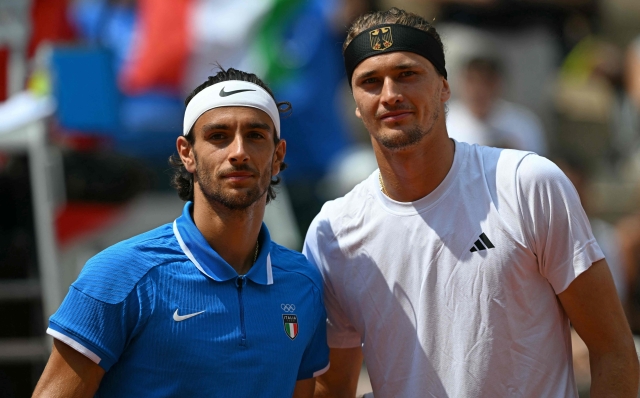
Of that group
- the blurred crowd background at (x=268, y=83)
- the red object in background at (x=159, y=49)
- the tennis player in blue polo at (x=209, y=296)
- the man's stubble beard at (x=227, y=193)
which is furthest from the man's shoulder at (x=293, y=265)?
the red object in background at (x=159, y=49)

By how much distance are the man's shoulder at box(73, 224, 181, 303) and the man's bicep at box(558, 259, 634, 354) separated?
5.02 ft

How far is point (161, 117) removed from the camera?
829 centimetres

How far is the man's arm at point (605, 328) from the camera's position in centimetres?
337

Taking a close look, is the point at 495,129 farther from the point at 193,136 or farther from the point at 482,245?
the point at 193,136

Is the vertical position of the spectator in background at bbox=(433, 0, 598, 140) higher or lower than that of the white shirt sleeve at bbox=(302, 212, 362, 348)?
higher

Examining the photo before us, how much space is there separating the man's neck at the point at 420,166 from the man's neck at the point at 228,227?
564 mm

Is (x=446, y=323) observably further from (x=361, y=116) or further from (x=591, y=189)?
(x=591, y=189)

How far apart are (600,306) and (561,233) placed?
0.32 metres

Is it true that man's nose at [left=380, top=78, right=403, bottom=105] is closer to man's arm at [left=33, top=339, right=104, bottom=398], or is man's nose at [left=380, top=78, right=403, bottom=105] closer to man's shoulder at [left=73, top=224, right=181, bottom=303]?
man's shoulder at [left=73, top=224, right=181, bottom=303]

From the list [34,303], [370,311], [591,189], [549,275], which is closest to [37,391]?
[370,311]

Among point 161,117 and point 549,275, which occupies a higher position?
point 161,117

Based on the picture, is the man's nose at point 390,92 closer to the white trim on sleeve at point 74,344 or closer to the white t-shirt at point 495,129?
the white trim on sleeve at point 74,344

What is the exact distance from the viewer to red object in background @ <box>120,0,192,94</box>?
27.7 feet

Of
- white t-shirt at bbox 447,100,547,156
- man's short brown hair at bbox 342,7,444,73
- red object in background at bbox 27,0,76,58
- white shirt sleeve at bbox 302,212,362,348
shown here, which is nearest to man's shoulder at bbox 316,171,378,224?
white shirt sleeve at bbox 302,212,362,348
